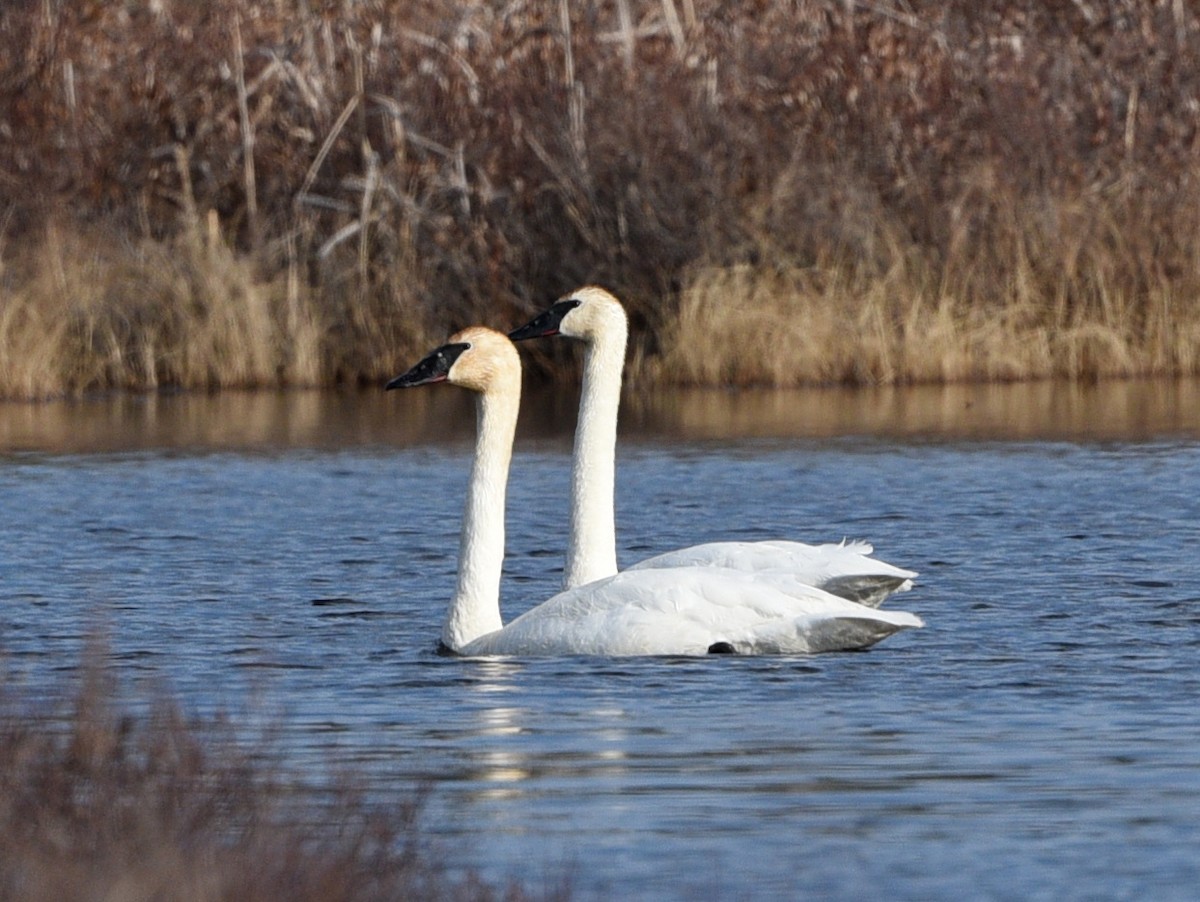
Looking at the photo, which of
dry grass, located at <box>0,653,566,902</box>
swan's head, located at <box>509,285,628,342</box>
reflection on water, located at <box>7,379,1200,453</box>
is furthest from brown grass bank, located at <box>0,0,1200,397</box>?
dry grass, located at <box>0,653,566,902</box>

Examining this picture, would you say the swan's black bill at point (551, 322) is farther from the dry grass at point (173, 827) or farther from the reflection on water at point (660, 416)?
the reflection on water at point (660, 416)

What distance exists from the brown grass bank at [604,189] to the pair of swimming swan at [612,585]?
12770mm

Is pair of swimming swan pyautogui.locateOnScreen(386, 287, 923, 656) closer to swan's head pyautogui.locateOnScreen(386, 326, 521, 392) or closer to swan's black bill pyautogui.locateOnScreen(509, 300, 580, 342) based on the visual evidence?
swan's head pyautogui.locateOnScreen(386, 326, 521, 392)

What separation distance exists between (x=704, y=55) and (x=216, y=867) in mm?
20765

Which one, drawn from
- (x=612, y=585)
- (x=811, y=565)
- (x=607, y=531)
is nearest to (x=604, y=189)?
(x=607, y=531)

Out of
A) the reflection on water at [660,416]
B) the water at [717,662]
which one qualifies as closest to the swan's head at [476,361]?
the water at [717,662]

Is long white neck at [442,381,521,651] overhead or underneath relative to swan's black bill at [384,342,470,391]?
underneath

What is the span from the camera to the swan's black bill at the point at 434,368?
32.4 feet

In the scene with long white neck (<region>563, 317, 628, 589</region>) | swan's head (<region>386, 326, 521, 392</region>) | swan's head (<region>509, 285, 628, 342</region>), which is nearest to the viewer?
swan's head (<region>386, 326, 521, 392</region>)

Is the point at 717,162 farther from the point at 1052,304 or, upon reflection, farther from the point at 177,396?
the point at 177,396

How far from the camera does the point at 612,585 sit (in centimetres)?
947

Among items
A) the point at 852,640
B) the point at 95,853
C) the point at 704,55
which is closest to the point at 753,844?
the point at 95,853

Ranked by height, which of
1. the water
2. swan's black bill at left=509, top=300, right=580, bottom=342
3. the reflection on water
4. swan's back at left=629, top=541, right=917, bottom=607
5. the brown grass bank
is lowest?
the water

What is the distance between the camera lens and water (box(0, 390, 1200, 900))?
6406 mm
